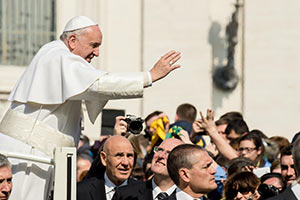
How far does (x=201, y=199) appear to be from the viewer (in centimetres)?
785

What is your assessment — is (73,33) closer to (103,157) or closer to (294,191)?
(103,157)

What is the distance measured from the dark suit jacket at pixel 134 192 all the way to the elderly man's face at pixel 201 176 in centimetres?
88

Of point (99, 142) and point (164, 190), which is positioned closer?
point (164, 190)

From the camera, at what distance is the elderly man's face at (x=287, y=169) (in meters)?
8.79

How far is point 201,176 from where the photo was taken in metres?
A: 7.29

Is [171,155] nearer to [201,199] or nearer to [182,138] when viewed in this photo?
[201,199]

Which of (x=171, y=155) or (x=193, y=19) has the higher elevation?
(x=193, y=19)

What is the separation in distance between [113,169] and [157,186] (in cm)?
48

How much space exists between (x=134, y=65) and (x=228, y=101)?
1.53 m

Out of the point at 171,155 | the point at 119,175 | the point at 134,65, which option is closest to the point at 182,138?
the point at 119,175

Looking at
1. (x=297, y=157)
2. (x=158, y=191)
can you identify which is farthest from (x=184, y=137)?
(x=297, y=157)

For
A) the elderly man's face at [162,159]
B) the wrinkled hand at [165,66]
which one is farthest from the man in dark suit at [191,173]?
the elderly man's face at [162,159]

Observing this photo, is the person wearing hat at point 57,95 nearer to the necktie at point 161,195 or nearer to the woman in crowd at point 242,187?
the necktie at point 161,195

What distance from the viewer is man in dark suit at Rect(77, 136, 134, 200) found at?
8375mm
